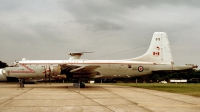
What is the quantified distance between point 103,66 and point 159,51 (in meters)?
7.30

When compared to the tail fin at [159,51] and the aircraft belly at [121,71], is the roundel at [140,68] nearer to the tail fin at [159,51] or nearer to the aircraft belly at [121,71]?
the aircraft belly at [121,71]

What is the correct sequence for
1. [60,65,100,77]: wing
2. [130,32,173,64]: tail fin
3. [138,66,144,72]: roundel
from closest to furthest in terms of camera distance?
1. [60,65,100,77]: wing
2. [138,66,144,72]: roundel
3. [130,32,173,64]: tail fin

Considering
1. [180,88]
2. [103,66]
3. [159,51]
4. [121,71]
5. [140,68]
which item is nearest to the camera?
[180,88]

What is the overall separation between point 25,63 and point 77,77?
19.6 ft

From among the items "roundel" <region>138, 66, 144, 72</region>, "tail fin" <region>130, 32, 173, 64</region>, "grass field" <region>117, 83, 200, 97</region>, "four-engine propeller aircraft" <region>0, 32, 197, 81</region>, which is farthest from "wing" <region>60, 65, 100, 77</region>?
"grass field" <region>117, 83, 200, 97</region>

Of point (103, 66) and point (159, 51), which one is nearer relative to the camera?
point (103, 66)

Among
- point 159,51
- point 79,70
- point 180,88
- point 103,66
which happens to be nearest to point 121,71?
point 103,66

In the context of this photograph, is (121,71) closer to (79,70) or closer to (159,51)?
(79,70)

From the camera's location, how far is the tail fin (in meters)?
27.6

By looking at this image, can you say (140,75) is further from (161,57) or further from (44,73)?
(44,73)

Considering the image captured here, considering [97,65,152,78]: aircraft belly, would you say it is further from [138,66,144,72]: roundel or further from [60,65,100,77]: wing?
[60,65,100,77]: wing

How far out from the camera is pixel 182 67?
26766 millimetres

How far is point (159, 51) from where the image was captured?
27.9 meters

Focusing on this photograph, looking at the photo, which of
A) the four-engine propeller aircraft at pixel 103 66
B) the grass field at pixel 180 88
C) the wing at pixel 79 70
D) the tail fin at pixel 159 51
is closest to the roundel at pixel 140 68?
the four-engine propeller aircraft at pixel 103 66
